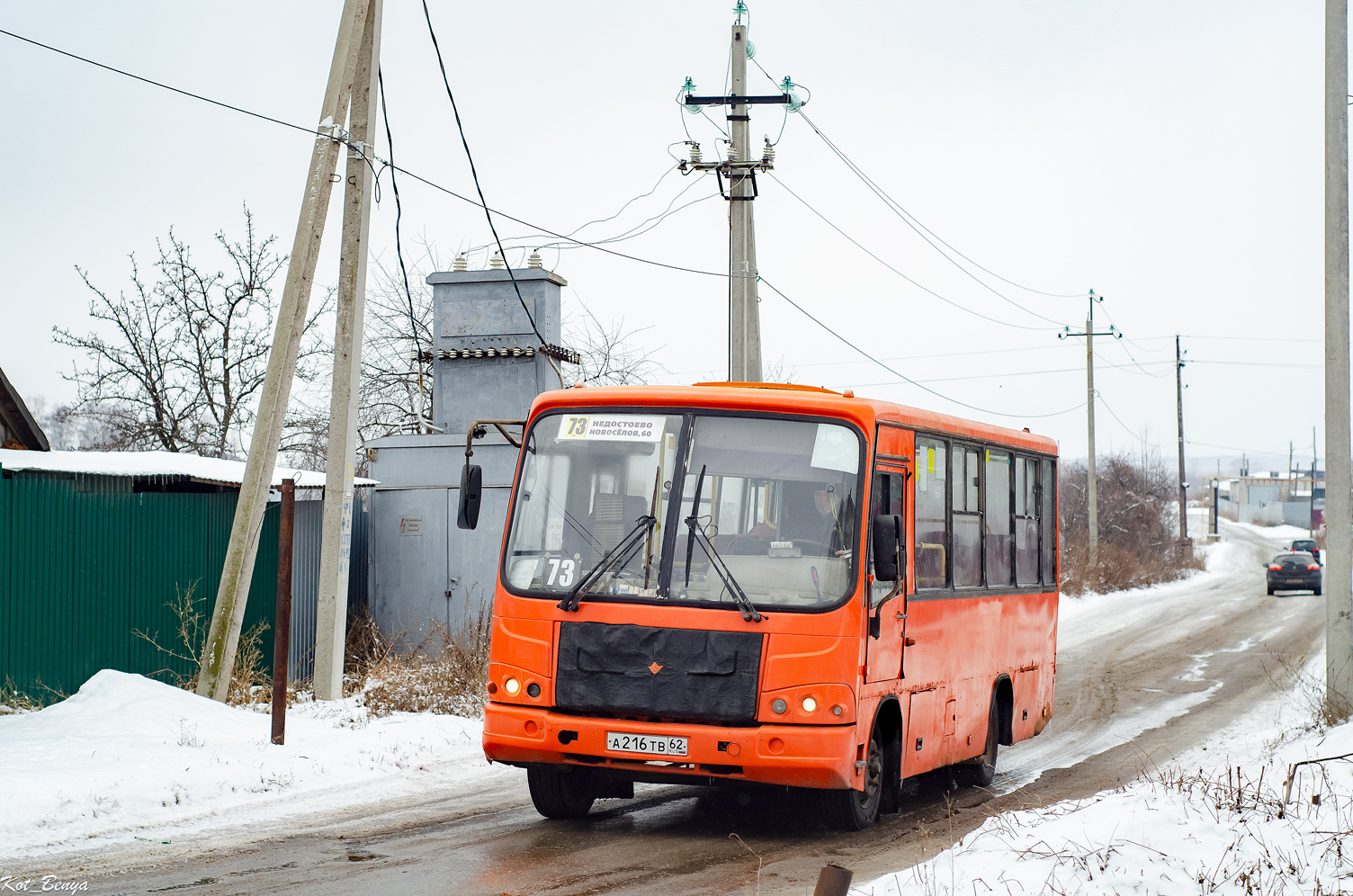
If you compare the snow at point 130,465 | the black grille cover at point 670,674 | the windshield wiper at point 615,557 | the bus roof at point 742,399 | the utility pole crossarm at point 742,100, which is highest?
the utility pole crossarm at point 742,100

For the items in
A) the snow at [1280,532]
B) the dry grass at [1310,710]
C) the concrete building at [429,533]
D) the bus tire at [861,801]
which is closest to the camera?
the bus tire at [861,801]

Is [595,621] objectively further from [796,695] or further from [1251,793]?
[1251,793]

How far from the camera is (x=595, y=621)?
765 cm

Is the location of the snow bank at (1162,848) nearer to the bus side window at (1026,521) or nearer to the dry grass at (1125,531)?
the bus side window at (1026,521)

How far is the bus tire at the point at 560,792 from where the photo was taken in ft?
27.2

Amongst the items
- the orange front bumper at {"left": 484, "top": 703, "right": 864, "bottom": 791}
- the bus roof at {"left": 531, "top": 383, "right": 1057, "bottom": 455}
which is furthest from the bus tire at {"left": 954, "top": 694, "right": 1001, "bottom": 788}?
the orange front bumper at {"left": 484, "top": 703, "right": 864, "bottom": 791}

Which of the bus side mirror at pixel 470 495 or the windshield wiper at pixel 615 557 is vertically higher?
the bus side mirror at pixel 470 495

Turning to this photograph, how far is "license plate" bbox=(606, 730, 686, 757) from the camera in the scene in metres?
7.36

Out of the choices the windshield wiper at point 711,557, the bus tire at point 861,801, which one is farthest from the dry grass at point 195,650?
the bus tire at point 861,801

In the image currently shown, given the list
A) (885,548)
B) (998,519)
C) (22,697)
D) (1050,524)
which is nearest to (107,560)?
(22,697)

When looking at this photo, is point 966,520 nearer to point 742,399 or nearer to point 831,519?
point 831,519

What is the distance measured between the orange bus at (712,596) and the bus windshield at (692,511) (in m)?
0.01

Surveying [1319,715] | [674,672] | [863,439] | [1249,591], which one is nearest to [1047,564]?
[1319,715]

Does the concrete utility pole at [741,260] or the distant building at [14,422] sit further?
the concrete utility pole at [741,260]
